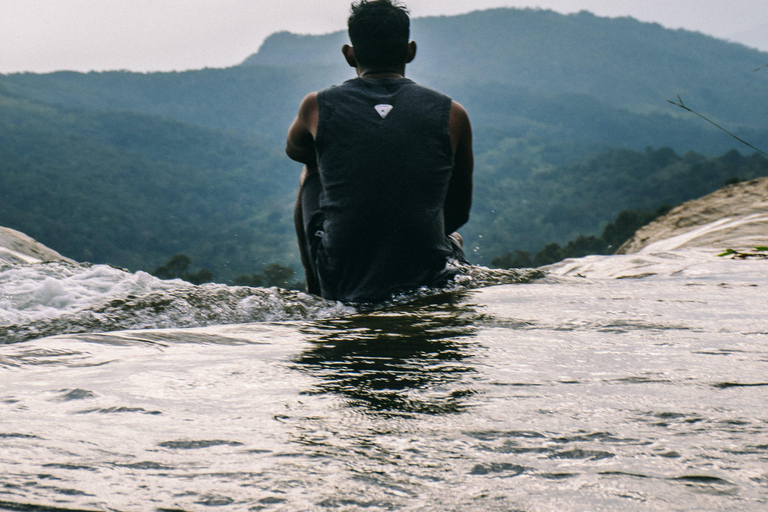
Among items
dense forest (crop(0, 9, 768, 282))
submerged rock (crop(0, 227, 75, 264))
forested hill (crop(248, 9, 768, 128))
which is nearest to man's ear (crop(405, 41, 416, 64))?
submerged rock (crop(0, 227, 75, 264))

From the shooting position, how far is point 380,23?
9.19 feet

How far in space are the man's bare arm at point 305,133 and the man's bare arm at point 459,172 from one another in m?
0.56

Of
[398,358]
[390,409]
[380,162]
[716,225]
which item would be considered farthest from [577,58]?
[390,409]

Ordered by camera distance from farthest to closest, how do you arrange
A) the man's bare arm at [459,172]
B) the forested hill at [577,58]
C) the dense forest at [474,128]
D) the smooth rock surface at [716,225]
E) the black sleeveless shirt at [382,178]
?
the forested hill at [577,58] < the dense forest at [474,128] < the smooth rock surface at [716,225] < the man's bare arm at [459,172] < the black sleeveless shirt at [382,178]

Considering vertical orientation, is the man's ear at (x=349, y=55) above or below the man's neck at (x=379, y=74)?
above

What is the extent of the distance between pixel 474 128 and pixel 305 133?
111533 millimetres

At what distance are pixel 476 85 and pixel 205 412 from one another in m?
150

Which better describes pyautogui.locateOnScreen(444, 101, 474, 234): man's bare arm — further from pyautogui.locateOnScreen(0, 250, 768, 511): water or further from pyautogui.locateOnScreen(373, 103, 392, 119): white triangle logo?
pyautogui.locateOnScreen(0, 250, 768, 511): water

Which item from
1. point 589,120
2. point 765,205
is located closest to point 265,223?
point 589,120

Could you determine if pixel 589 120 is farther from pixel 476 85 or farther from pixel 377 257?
pixel 377 257

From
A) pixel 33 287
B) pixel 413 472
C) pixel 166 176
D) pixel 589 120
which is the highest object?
pixel 589 120

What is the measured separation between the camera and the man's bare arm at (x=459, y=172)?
2771 millimetres

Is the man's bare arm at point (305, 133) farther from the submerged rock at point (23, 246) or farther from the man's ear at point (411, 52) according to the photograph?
the submerged rock at point (23, 246)

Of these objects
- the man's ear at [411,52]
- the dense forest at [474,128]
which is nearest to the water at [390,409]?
the man's ear at [411,52]
